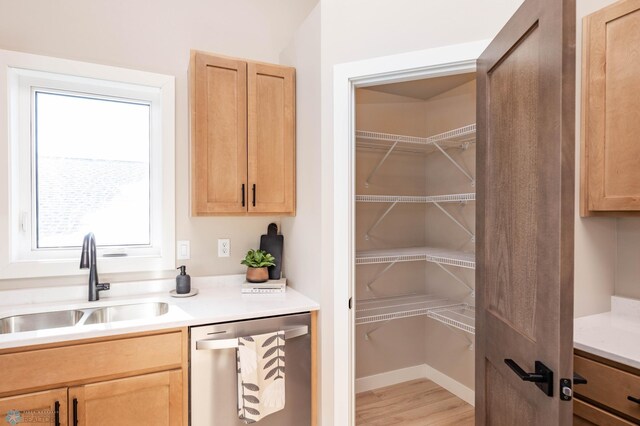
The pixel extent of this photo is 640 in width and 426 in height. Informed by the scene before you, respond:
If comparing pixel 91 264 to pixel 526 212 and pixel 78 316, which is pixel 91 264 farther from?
pixel 526 212

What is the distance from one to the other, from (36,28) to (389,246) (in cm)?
266

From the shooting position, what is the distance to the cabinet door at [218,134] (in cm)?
199

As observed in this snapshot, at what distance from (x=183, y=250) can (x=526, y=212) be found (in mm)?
1880

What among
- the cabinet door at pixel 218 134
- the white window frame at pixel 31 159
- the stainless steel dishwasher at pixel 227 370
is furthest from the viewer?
the cabinet door at pixel 218 134

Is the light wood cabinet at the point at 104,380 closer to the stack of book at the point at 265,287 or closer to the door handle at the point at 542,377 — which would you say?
the stack of book at the point at 265,287

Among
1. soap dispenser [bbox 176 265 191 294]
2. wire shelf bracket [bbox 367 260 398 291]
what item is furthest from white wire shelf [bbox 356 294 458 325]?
soap dispenser [bbox 176 265 191 294]

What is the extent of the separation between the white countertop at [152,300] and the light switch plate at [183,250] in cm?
15

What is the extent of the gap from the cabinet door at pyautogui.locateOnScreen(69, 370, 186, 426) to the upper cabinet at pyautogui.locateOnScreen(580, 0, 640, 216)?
6.92ft

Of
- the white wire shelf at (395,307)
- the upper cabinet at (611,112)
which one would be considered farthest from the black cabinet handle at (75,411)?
the upper cabinet at (611,112)

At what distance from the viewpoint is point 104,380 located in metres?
1.54

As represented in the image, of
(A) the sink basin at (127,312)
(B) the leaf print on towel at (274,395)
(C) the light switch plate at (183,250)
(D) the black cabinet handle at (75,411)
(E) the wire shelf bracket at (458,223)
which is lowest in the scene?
(B) the leaf print on towel at (274,395)

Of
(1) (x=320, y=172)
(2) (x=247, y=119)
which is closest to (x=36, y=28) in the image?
(2) (x=247, y=119)

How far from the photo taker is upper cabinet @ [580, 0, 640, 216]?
1557 mm

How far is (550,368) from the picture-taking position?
100 cm
